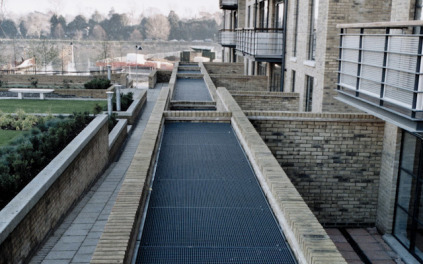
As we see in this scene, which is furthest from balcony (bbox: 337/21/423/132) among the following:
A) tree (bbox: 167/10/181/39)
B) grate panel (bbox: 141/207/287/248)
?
tree (bbox: 167/10/181/39)

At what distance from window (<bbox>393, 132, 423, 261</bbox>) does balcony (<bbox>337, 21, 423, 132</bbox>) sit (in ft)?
4.68

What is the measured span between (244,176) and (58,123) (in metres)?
9.13

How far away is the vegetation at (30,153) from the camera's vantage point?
8.88 metres

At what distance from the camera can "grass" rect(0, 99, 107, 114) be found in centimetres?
1985

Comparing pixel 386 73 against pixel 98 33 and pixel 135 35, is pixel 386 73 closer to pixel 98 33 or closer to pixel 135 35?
pixel 98 33

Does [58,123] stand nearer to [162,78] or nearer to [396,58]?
[396,58]

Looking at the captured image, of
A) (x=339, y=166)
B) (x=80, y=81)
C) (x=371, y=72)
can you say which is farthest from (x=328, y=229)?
(x=80, y=81)

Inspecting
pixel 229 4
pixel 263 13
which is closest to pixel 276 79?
pixel 263 13

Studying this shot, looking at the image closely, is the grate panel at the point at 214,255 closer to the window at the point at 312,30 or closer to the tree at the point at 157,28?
the window at the point at 312,30

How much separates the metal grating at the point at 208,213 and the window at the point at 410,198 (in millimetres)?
3679

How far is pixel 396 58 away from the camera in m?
7.55

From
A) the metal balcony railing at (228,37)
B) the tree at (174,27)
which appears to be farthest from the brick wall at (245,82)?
the tree at (174,27)

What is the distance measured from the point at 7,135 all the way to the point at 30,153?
449 centimetres

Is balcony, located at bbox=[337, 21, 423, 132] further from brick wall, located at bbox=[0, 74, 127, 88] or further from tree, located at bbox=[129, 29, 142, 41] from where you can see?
tree, located at bbox=[129, 29, 142, 41]
